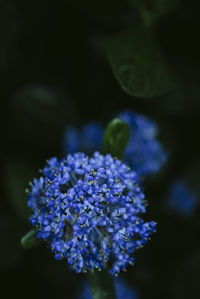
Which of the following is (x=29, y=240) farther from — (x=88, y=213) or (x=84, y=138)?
(x=84, y=138)

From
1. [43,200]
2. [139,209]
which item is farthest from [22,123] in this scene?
[139,209]

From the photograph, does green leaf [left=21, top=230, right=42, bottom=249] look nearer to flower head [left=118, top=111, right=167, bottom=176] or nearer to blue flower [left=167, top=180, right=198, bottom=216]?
flower head [left=118, top=111, right=167, bottom=176]

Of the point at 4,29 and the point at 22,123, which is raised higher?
the point at 4,29

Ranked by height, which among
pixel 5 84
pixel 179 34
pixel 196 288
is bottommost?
pixel 196 288

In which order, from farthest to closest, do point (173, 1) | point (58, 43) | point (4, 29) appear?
1. point (58, 43)
2. point (4, 29)
3. point (173, 1)

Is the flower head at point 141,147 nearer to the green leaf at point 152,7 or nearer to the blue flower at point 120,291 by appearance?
the green leaf at point 152,7

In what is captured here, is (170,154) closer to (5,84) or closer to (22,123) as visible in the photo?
(22,123)

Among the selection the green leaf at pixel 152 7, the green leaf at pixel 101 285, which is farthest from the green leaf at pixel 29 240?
the green leaf at pixel 152 7
